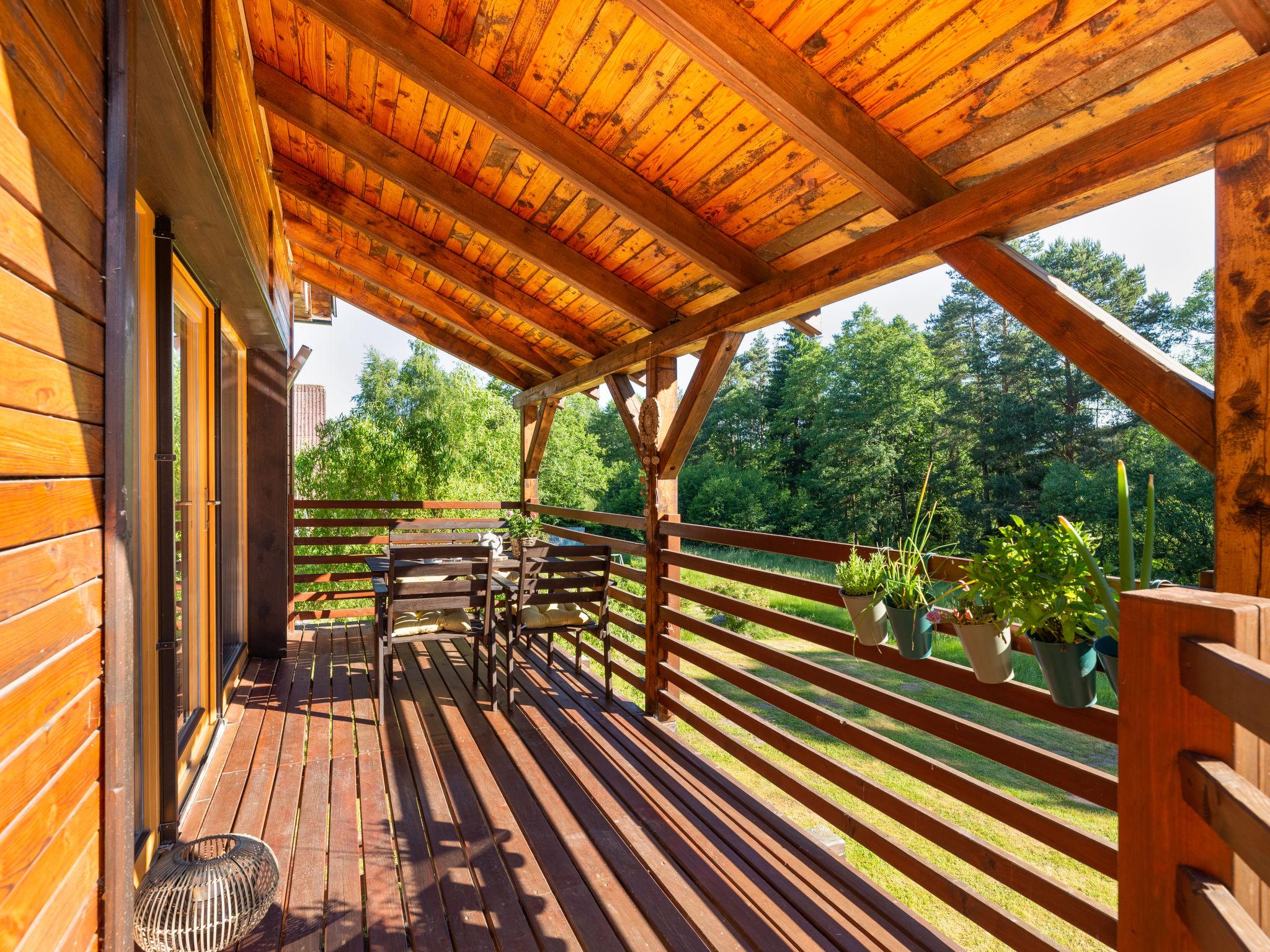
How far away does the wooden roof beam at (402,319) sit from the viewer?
19.9 feet

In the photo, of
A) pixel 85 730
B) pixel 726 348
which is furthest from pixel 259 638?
pixel 85 730

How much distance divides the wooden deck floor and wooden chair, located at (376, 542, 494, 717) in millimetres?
375

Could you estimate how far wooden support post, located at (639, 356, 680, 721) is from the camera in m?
3.65

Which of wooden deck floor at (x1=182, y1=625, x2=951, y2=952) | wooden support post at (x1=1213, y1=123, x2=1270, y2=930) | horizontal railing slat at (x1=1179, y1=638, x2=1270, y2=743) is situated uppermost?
wooden support post at (x1=1213, y1=123, x2=1270, y2=930)

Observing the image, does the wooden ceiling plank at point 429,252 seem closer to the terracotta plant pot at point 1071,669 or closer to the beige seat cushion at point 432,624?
the beige seat cushion at point 432,624

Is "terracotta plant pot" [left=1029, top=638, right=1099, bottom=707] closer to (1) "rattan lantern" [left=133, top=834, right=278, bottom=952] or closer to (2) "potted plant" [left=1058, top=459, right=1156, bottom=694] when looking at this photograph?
(2) "potted plant" [left=1058, top=459, right=1156, bottom=694]

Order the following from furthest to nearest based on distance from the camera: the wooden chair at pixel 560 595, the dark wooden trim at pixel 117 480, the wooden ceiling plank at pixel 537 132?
the wooden chair at pixel 560 595
the wooden ceiling plank at pixel 537 132
the dark wooden trim at pixel 117 480

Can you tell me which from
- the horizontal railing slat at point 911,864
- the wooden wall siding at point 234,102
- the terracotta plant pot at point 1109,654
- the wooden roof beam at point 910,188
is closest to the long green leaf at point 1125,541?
the terracotta plant pot at point 1109,654

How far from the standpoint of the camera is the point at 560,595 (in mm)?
3768

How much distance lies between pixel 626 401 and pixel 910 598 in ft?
8.98

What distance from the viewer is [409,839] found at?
228 centimetres

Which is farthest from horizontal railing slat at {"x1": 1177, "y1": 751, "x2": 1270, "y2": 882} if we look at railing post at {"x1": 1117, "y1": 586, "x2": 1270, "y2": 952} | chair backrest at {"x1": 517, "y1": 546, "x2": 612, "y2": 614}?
chair backrest at {"x1": 517, "y1": 546, "x2": 612, "y2": 614}

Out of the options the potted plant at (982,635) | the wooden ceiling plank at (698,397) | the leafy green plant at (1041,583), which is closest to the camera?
the leafy green plant at (1041,583)

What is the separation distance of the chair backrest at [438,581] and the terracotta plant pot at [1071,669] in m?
→ 2.65
